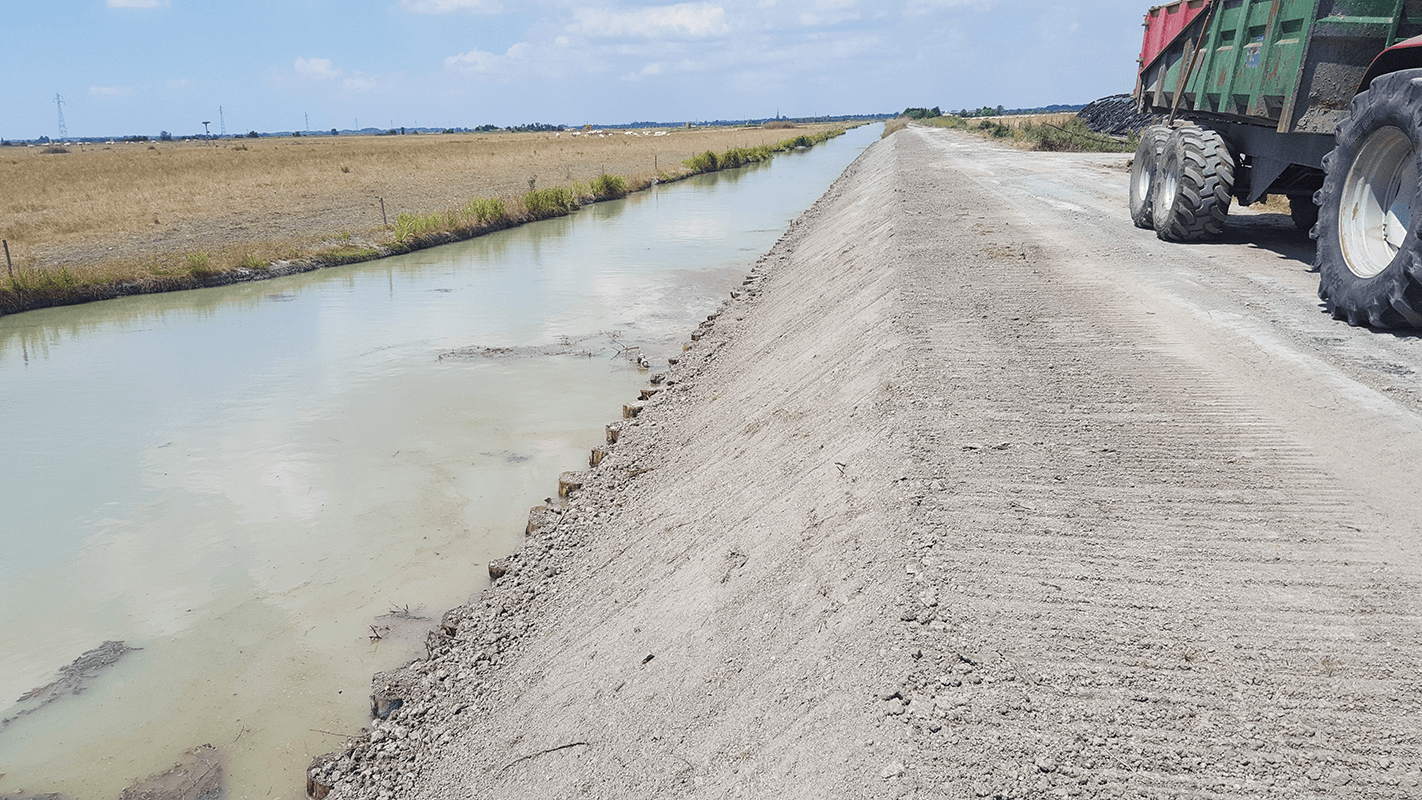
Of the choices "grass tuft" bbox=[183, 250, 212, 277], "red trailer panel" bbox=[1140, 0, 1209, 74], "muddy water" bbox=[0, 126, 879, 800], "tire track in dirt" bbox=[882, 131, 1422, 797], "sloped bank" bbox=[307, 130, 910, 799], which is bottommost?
"muddy water" bbox=[0, 126, 879, 800]

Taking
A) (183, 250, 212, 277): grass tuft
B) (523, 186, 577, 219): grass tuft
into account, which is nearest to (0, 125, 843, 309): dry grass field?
(183, 250, 212, 277): grass tuft

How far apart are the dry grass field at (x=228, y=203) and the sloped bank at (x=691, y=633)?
56.7 feet

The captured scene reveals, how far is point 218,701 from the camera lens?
579 cm

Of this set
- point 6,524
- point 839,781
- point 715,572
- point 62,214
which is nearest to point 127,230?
point 62,214

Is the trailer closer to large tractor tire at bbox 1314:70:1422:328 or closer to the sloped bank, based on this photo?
large tractor tire at bbox 1314:70:1422:328

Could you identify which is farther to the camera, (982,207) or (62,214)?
(62,214)

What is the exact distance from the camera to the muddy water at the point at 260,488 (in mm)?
5734

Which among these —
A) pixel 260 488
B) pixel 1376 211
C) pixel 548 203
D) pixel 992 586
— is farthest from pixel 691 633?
pixel 548 203

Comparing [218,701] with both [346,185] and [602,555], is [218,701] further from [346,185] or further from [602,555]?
[346,185]

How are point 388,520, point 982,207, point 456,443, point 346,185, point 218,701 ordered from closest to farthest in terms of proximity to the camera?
1. point 218,701
2. point 388,520
3. point 456,443
4. point 982,207
5. point 346,185

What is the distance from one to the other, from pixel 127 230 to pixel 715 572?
88.8ft

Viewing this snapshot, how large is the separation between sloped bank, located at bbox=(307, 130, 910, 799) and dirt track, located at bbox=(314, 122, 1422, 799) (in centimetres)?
2

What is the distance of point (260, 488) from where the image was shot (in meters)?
8.88

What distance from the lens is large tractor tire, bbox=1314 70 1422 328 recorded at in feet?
18.7
